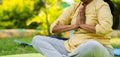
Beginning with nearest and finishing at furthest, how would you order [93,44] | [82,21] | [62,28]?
[93,44] < [82,21] < [62,28]

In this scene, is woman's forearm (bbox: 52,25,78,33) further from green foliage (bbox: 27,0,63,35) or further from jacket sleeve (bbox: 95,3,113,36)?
green foliage (bbox: 27,0,63,35)

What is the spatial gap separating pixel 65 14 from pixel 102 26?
596 millimetres

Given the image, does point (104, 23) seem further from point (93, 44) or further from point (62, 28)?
point (62, 28)

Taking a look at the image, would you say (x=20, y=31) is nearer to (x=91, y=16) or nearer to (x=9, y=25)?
(x=9, y=25)

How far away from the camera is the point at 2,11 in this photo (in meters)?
11.9

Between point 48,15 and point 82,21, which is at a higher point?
point 82,21

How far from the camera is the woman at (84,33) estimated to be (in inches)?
159

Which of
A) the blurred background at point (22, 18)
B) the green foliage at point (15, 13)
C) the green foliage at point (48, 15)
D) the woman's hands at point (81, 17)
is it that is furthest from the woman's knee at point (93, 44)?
the green foliage at point (15, 13)

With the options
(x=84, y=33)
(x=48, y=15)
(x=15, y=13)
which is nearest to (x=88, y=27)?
(x=84, y=33)

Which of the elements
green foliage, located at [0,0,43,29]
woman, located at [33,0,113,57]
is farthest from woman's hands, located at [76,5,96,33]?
Result: green foliage, located at [0,0,43,29]

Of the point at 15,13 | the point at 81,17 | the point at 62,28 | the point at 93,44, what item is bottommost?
the point at 15,13

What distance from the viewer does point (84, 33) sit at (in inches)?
170

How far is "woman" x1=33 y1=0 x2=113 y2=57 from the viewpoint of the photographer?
4027 mm

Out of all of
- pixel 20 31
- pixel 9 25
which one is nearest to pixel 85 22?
pixel 20 31
